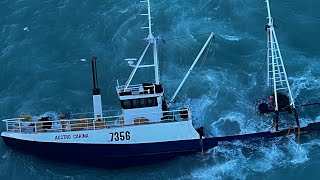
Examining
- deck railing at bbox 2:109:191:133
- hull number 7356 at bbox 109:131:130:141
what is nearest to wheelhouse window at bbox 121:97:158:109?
deck railing at bbox 2:109:191:133

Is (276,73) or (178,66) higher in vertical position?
(178,66)

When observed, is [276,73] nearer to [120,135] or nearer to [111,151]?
[120,135]

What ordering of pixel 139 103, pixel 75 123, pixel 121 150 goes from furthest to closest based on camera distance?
1. pixel 139 103
2. pixel 75 123
3. pixel 121 150

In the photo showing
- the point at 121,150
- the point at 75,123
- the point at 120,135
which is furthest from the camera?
the point at 75,123

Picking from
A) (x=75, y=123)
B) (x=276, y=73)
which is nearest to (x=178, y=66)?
(x=276, y=73)

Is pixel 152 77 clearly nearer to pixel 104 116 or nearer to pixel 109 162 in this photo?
pixel 104 116

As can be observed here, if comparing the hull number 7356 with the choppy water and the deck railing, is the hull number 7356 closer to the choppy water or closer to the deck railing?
the deck railing

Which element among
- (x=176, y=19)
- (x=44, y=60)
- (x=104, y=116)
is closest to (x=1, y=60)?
(x=44, y=60)
